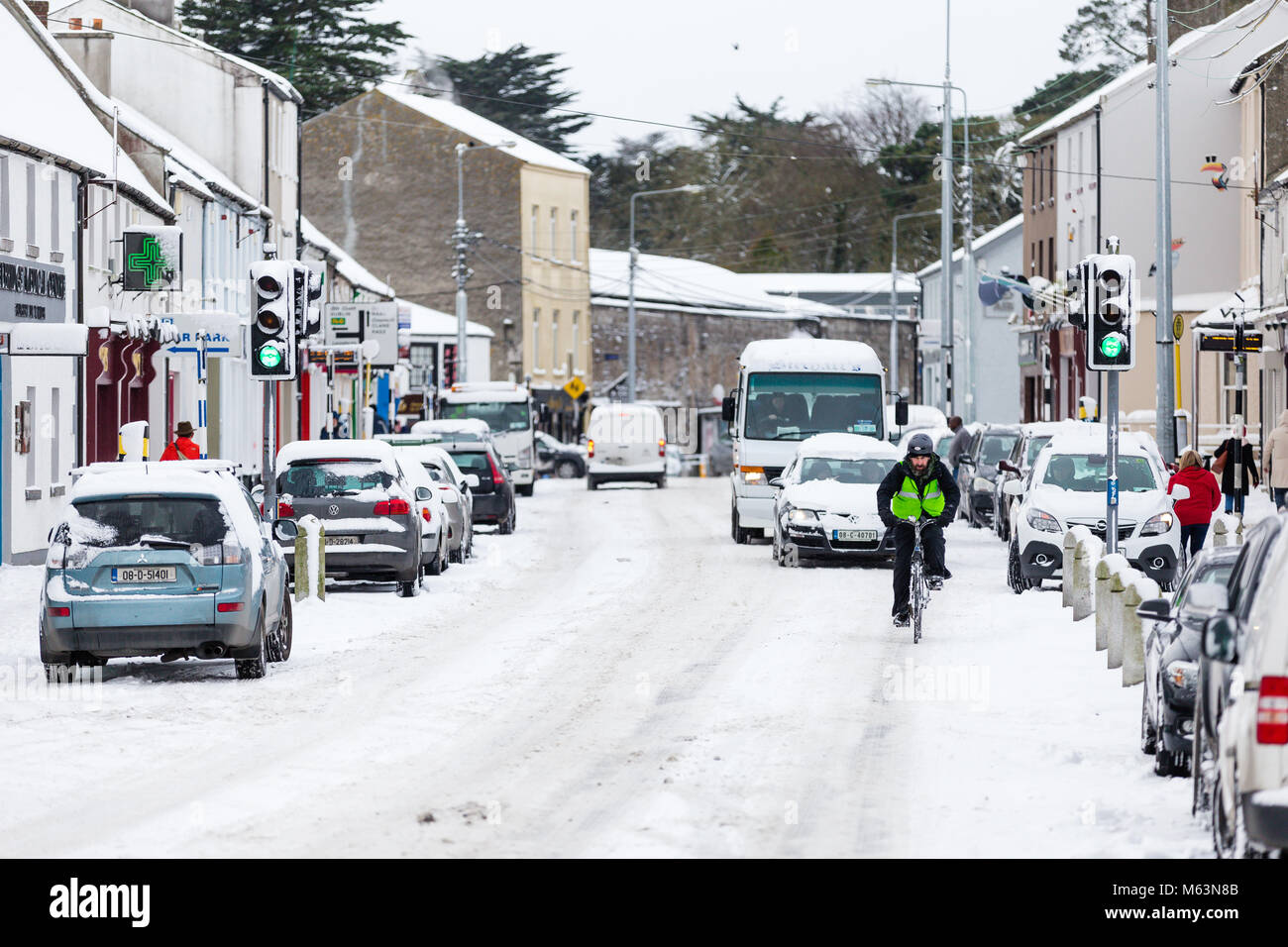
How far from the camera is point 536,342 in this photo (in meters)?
81.0

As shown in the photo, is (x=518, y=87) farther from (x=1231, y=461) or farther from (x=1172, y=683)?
(x=1172, y=683)

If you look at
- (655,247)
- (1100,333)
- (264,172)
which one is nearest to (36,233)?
(1100,333)

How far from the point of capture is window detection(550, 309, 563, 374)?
8238 centimetres

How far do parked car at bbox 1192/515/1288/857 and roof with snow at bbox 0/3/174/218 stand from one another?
21.3m

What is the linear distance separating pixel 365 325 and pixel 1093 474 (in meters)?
26.1

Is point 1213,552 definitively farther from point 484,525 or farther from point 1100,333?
point 484,525

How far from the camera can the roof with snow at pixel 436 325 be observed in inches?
2977

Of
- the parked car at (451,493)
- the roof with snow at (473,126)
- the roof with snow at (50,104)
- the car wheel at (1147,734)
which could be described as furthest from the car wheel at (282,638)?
the roof with snow at (473,126)

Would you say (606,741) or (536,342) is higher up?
(536,342)

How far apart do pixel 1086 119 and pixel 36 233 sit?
40227mm

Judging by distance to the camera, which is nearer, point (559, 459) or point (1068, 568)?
point (1068, 568)

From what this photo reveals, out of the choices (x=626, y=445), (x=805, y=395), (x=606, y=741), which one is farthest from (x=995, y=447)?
(x=606, y=741)

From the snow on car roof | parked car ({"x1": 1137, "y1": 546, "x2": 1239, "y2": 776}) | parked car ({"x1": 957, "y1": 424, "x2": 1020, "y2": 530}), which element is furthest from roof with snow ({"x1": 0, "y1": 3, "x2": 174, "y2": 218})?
parked car ({"x1": 1137, "y1": 546, "x2": 1239, "y2": 776})
